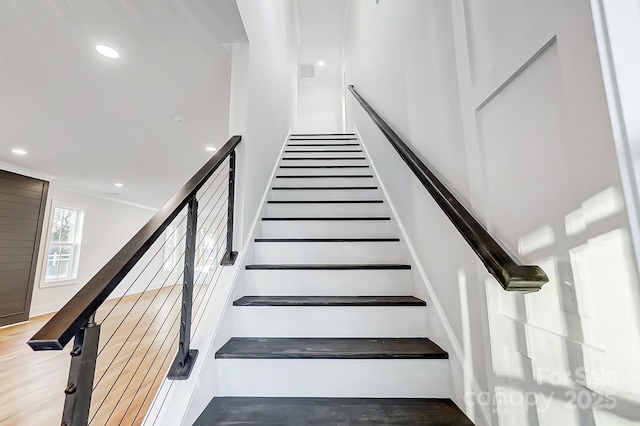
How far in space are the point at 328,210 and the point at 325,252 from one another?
0.57 metres

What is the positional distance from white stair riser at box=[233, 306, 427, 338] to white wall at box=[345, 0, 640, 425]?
6.8 inches

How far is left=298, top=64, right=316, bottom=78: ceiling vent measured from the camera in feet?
23.2

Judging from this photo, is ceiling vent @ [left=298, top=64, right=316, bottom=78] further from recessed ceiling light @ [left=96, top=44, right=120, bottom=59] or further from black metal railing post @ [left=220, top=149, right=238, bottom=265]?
black metal railing post @ [left=220, top=149, right=238, bottom=265]

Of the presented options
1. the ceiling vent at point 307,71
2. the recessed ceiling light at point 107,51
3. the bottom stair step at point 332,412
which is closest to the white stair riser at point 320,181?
the recessed ceiling light at point 107,51

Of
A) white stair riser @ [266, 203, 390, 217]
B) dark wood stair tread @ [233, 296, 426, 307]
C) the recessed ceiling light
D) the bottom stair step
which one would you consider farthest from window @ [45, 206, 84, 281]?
the bottom stair step

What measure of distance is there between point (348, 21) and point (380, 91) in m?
3.52

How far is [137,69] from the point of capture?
223 cm

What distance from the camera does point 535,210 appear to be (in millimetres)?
782

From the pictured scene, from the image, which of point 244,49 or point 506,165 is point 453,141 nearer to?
point 506,165

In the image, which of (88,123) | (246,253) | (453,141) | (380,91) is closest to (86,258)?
(88,123)

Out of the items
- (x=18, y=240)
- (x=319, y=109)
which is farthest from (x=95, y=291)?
(x=319, y=109)

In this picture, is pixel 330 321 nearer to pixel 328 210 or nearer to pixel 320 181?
pixel 328 210

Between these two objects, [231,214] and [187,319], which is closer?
[187,319]

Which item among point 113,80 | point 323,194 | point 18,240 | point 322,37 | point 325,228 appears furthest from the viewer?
point 322,37
